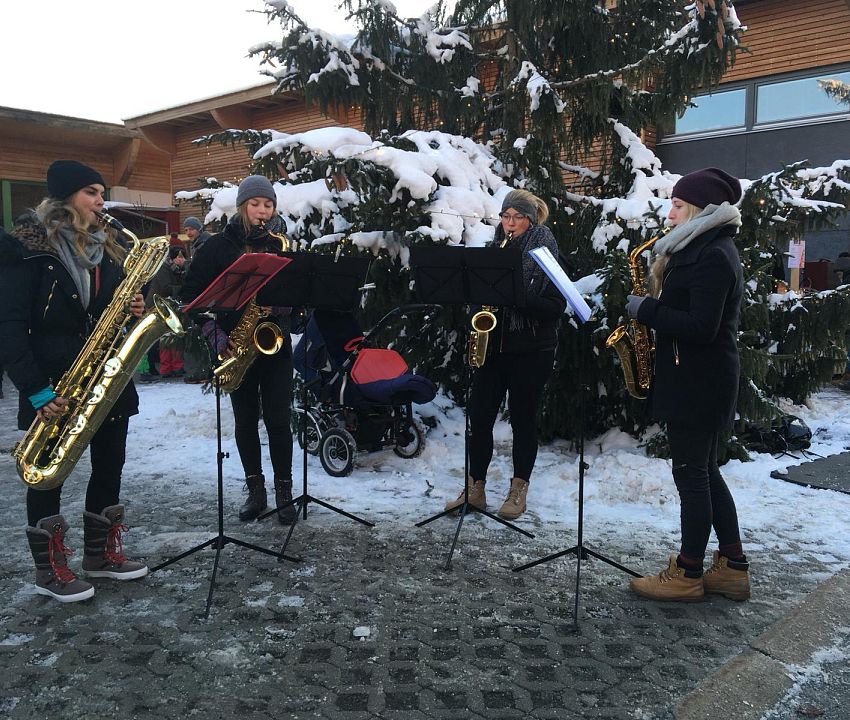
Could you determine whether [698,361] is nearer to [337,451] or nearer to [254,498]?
[254,498]

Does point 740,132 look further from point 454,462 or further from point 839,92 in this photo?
point 454,462

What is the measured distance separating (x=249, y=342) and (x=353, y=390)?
1.38 meters

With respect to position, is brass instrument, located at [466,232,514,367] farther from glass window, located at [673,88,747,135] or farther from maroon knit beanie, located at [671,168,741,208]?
glass window, located at [673,88,747,135]

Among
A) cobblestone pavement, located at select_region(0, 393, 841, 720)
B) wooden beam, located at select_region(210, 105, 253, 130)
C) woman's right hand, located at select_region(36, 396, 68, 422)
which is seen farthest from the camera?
wooden beam, located at select_region(210, 105, 253, 130)

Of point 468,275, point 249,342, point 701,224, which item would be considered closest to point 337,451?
point 249,342

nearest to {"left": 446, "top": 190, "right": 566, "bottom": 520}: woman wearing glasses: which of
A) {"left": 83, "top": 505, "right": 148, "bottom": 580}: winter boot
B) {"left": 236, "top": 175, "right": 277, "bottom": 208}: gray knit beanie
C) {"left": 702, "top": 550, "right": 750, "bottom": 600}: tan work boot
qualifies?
{"left": 702, "top": 550, "right": 750, "bottom": 600}: tan work boot

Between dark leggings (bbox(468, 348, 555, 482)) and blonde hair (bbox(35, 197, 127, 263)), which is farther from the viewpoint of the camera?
dark leggings (bbox(468, 348, 555, 482))

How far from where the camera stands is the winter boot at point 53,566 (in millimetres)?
3473

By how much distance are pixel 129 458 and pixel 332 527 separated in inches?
113

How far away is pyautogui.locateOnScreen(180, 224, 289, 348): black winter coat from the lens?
4324mm

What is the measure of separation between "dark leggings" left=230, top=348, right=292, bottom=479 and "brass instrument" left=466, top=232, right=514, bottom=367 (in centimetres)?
123

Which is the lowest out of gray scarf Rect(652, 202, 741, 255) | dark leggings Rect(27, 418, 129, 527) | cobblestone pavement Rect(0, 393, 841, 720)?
cobblestone pavement Rect(0, 393, 841, 720)

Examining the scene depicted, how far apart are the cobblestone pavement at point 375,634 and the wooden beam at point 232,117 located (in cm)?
1295

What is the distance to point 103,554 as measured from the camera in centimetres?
377
